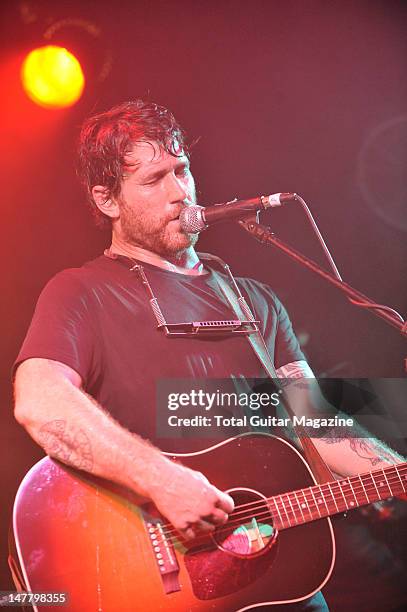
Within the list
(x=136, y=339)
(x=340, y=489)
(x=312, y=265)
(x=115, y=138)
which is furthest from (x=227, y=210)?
(x=340, y=489)

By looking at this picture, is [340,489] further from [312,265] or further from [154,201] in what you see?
[154,201]

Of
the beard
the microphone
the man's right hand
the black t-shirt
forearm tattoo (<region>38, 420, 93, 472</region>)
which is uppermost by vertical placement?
the microphone

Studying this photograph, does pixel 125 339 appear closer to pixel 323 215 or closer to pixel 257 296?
pixel 257 296

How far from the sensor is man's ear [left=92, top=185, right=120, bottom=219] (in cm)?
217

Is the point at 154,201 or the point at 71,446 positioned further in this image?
the point at 154,201

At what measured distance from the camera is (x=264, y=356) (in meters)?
2.09

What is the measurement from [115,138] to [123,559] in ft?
4.41

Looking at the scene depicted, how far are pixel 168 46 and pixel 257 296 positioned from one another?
1040mm

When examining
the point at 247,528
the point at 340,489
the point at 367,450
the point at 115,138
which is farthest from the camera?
the point at 115,138

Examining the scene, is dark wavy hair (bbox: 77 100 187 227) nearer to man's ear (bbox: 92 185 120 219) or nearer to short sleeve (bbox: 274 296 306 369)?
man's ear (bbox: 92 185 120 219)

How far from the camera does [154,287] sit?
208 cm

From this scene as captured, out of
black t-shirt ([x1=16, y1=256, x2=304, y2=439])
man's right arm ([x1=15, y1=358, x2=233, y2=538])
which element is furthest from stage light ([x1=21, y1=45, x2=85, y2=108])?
man's right arm ([x1=15, y1=358, x2=233, y2=538])

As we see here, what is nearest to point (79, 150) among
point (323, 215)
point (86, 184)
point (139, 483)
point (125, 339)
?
point (86, 184)

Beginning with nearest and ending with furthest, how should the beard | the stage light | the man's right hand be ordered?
the man's right hand → the beard → the stage light
